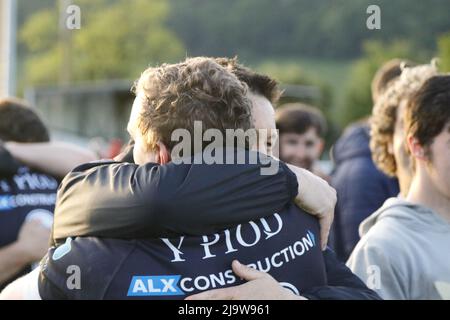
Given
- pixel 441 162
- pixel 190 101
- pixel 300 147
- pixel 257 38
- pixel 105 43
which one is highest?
pixel 257 38

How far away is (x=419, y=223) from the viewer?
2537 mm

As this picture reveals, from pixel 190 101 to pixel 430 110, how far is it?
1180mm

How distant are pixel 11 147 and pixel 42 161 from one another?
0.53ft

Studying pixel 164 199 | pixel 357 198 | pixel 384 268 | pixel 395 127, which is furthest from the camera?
pixel 357 198

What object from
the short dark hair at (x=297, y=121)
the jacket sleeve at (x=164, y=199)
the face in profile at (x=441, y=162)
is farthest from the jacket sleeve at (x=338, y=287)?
the short dark hair at (x=297, y=121)

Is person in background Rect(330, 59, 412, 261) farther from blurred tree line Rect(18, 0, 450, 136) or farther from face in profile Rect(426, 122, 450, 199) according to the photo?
blurred tree line Rect(18, 0, 450, 136)

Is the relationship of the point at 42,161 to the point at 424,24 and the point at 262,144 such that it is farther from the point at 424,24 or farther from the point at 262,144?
the point at 424,24

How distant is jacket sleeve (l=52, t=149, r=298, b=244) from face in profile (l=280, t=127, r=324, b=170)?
3646mm

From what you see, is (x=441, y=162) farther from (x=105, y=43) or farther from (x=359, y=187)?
(x=105, y=43)

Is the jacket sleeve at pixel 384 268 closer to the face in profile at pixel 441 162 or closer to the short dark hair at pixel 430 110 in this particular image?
the face in profile at pixel 441 162

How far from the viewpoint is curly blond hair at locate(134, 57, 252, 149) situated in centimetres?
167

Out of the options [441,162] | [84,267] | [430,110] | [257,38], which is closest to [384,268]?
[441,162]

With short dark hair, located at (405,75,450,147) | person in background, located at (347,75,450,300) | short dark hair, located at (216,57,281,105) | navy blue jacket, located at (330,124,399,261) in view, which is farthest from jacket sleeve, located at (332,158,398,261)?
short dark hair, located at (216,57,281,105)

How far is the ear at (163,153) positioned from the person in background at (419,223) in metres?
0.95
